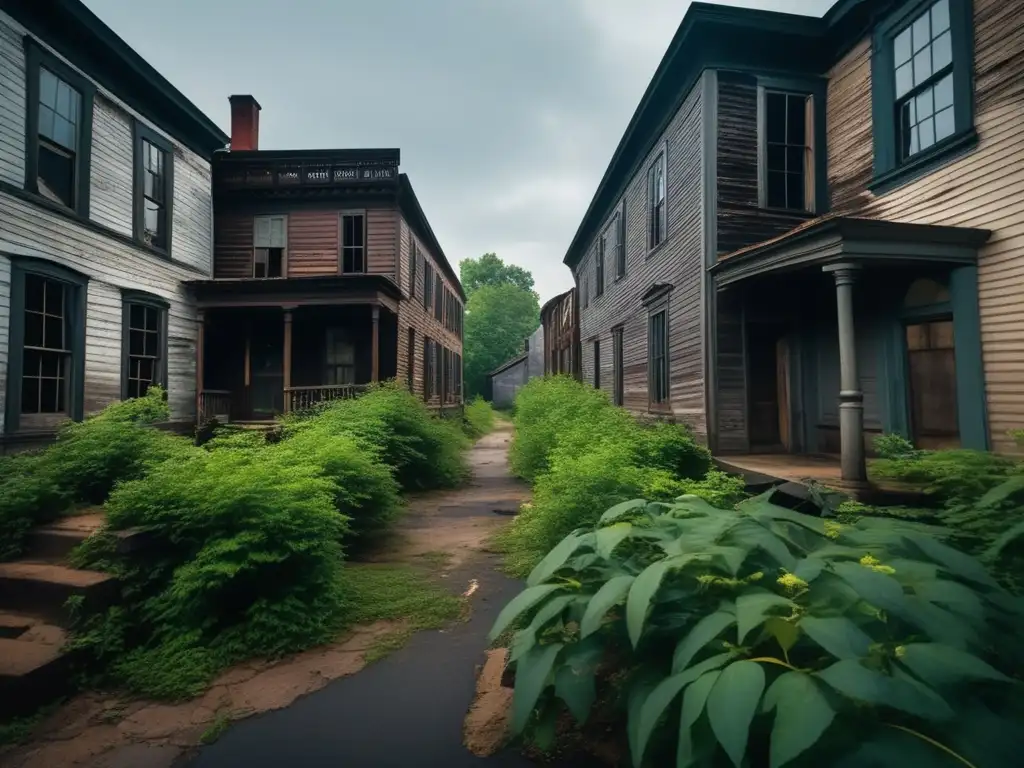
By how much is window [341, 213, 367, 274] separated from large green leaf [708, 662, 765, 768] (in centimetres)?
1679

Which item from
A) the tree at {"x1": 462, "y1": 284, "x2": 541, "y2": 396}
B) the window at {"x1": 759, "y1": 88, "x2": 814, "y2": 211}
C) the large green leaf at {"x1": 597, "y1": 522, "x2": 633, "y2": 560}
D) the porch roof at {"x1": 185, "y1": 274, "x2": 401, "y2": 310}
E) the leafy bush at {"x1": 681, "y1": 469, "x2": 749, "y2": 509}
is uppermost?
the tree at {"x1": 462, "y1": 284, "x2": 541, "y2": 396}

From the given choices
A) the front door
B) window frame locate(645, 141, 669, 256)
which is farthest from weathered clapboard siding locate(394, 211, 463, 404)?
the front door

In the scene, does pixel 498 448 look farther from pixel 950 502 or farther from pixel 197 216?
pixel 950 502

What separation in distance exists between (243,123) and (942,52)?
Result: 18659 mm

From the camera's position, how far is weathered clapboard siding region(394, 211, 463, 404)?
1734 centimetres

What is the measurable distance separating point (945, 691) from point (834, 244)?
19.7ft

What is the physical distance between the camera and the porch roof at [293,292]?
14273 mm

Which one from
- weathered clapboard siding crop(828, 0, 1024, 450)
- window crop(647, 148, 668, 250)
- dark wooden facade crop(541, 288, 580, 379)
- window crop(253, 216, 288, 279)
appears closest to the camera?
weathered clapboard siding crop(828, 0, 1024, 450)

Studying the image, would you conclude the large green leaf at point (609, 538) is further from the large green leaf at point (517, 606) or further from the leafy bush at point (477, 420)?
the leafy bush at point (477, 420)

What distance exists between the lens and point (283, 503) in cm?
464

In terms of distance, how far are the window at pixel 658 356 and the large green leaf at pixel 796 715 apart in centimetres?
1010

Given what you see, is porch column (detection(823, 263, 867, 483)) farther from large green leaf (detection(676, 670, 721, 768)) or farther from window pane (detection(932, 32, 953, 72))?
large green leaf (detection(676, 670, 721, 768))

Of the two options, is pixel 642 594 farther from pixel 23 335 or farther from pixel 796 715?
pixel 23 335

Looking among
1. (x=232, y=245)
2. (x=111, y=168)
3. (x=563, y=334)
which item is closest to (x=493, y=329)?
(x=563, y=334)
